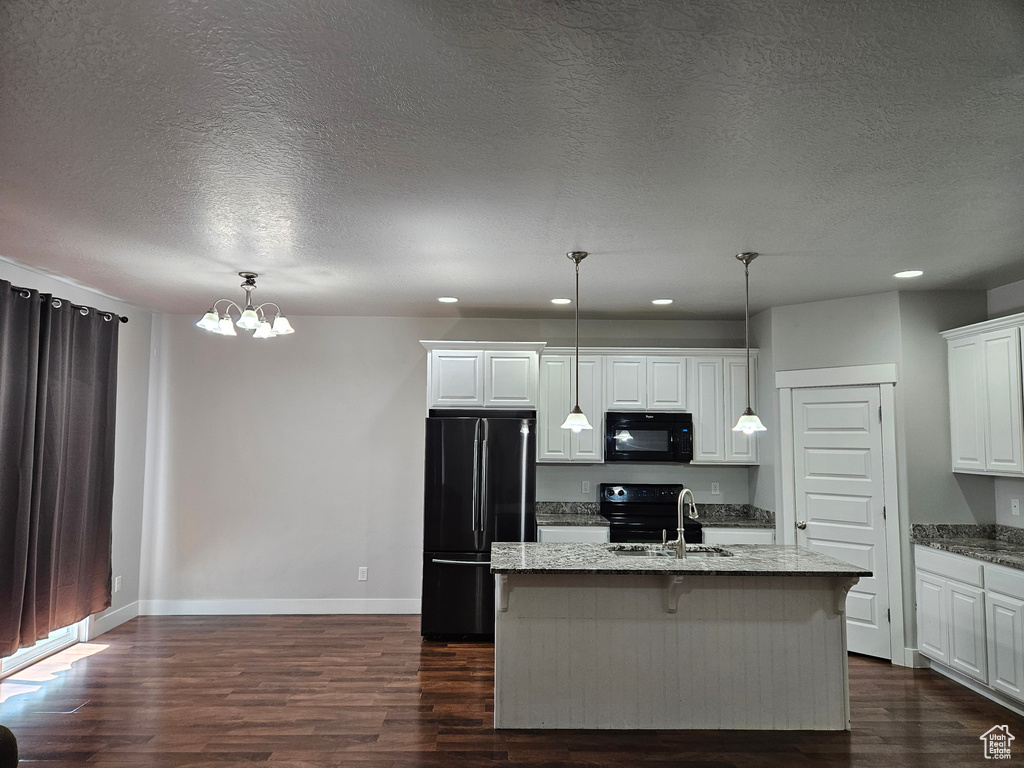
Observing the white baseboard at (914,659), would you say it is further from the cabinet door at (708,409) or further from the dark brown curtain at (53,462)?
the dark brown curtain at (53,462)

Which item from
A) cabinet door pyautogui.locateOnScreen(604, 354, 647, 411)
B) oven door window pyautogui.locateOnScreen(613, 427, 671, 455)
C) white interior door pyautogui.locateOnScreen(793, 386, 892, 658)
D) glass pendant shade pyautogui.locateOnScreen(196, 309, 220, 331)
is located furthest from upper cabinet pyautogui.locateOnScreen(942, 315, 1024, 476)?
glass pendant shade pyautogui.locateOnScreen(196, 309, 220, 331)

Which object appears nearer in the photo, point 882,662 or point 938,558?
point 938,558

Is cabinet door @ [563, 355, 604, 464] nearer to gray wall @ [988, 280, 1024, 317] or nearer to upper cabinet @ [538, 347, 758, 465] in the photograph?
upper cabinet @ [538, 347, 758, 465]

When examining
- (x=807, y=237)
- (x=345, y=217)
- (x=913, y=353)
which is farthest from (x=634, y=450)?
(x=345, y=217)

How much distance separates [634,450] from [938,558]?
2.24 meters

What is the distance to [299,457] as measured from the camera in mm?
5957

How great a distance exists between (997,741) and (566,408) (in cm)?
342

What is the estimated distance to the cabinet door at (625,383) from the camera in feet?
18.6

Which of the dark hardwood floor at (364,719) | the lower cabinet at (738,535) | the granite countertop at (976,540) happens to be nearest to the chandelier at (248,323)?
the dark hardwood floor at (364,719)

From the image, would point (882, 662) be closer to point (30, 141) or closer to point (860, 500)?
point (860, 500)

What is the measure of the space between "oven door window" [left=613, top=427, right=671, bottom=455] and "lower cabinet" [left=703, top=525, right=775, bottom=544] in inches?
29.7

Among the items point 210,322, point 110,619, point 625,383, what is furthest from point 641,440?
point 110,619

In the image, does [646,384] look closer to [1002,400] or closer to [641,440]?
[641,440]

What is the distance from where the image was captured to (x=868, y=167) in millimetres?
2611
